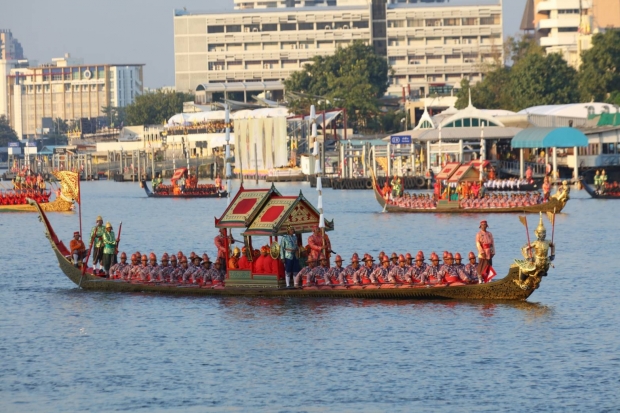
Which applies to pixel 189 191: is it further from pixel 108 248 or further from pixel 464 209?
pixel 108 248

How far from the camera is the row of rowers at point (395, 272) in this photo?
40906mm

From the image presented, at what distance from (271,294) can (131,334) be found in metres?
5.27

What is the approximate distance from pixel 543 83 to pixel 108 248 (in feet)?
348

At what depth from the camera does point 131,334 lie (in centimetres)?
3881

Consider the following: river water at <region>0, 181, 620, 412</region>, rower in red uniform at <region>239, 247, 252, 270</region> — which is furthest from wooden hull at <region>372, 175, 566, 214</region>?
rower in red uniform at <region>239, 247, 252, 270</region>

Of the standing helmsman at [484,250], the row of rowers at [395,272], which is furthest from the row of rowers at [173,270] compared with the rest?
the standing helmsman at [484,250]

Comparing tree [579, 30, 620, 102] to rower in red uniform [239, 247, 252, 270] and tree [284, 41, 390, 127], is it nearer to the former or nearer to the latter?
tree [284, 41, 390, 127]

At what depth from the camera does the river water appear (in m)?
30.4

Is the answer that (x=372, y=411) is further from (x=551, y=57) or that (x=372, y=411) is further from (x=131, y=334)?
(x=551, y=57)

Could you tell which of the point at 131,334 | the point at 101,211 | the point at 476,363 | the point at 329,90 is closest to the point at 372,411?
the point at 476,363

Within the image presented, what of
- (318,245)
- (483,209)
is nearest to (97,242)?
(318,245)

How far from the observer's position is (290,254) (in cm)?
4172

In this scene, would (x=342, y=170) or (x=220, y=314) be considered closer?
(x=220, y=314)

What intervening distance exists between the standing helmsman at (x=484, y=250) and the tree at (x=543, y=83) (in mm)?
107375
